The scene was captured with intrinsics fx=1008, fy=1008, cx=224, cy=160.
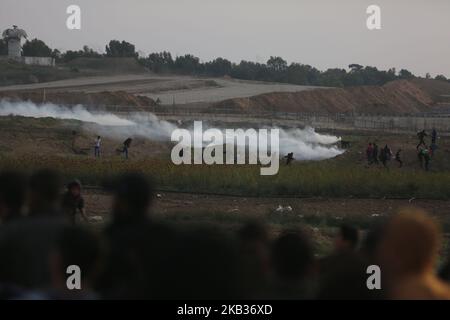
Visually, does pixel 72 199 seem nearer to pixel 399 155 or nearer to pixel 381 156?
pixel 381 156

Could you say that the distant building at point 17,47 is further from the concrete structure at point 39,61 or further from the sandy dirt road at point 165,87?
the sandy dirt road at point 165,87

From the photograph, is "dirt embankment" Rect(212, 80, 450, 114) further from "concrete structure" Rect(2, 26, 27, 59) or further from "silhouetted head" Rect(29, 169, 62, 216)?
"silhouetted head" Rect(29, 169, 62, 216)

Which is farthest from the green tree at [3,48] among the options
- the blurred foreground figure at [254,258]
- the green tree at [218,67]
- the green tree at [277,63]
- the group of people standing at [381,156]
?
the blurred foreground figure at [254,258]

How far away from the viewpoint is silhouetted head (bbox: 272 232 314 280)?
22.8 ft

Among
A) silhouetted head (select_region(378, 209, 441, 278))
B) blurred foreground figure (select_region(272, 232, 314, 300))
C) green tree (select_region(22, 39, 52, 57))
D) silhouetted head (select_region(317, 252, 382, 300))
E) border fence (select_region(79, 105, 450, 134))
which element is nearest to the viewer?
silhouetted head (select_region(378, 209, 441, 278))

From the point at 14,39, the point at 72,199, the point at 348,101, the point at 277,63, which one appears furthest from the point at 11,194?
the point at 277,63

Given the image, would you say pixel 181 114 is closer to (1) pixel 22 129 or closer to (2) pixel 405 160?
(1) pixel 22 129

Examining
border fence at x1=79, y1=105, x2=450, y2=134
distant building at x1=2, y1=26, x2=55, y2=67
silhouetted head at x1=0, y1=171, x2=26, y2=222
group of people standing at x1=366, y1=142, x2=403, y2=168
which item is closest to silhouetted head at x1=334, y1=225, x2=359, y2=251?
silhouetted head at x1=0, y1=171, x2=26, y2=222

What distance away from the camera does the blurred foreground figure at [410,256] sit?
5.87 meters

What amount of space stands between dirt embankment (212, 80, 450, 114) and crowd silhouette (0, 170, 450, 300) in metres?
85.3

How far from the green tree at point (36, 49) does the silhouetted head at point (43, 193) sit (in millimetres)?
146783

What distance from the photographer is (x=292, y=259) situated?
275 inches

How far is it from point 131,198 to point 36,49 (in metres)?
150
